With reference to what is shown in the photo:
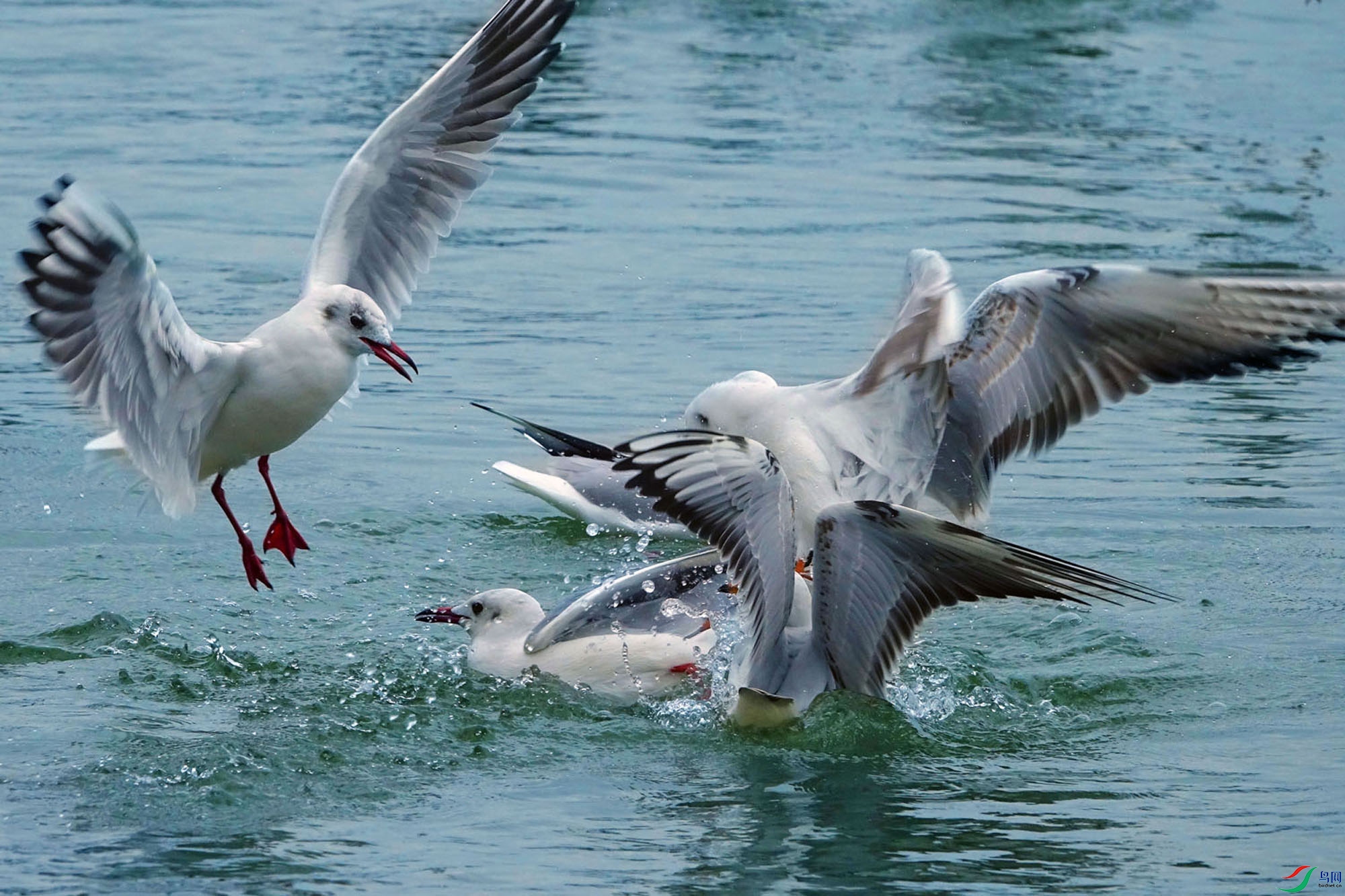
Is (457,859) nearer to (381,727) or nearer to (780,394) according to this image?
(381,727)

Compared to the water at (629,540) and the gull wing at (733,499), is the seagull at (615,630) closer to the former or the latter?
the water at (629,540)

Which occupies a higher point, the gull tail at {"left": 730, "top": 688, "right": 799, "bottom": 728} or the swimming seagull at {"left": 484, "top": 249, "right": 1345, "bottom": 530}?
the swimming seagull at {"left": 484, "top": 249, "right": 1345, "bottom": 530}

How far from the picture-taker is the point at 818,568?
6.17 m

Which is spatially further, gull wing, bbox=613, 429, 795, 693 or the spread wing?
the spread wing

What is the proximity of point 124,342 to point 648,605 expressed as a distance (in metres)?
1.92

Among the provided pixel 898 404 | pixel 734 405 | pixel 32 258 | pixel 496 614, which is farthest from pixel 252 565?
pixel 898 404

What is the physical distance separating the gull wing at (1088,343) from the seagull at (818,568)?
3.47 ft

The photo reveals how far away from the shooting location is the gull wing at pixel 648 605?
692 cm

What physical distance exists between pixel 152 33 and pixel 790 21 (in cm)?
564

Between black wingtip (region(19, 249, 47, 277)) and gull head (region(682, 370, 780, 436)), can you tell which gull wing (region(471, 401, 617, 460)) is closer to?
gull head (region(682, 370, 780, 436))

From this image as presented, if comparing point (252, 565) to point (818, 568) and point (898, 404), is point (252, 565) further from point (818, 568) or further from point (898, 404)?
point (898, 404)

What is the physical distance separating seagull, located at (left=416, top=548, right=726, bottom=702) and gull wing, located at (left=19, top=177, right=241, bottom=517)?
1.04 metres

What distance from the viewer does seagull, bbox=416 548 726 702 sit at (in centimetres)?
678

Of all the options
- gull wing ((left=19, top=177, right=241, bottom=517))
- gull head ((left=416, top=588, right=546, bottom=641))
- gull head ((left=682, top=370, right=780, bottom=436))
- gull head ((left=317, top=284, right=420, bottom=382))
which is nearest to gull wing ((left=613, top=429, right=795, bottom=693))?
gull head ((left=682, top=370, right=780, bottom=436))
